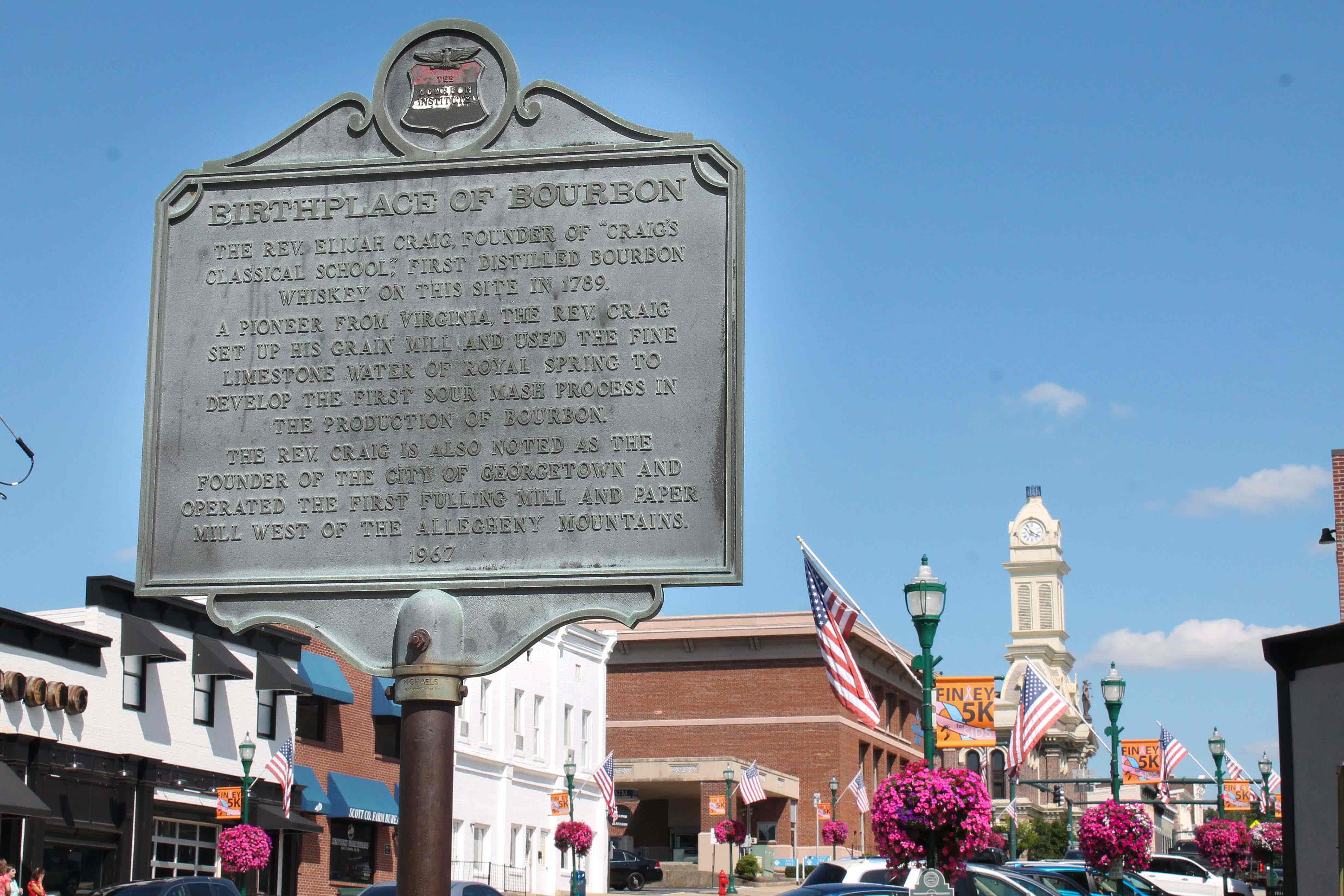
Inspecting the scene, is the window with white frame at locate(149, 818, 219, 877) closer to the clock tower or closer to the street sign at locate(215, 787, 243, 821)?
the street sign at locate(215, 787, 243, 821)

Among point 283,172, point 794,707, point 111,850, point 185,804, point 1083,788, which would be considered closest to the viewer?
point 283,172

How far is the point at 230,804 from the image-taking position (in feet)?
119

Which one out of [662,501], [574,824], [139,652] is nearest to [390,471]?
[662,501]

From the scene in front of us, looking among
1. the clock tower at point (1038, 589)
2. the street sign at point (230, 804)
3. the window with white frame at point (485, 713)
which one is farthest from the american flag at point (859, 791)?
the clock tower at point (1038, 589)

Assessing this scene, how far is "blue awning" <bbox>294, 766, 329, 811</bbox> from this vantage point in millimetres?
42500

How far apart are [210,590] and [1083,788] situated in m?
165

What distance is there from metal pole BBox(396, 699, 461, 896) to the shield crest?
10.3 feet

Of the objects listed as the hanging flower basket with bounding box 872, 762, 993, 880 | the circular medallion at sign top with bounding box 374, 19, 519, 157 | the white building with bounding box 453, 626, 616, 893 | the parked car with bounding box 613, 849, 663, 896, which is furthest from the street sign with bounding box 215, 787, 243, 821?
the circular medallion at sign top with bounding box 374, 19, 519, 157

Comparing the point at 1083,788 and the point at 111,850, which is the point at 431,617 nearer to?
the point at 111,850

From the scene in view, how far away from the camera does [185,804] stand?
38.1 metres

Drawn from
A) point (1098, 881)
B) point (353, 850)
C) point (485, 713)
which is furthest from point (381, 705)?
point (1098, 881)

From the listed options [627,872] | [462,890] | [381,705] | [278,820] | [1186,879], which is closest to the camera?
[462,890]

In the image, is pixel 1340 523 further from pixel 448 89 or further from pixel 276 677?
pixel 448 89

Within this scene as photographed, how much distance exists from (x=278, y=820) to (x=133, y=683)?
225 inches
